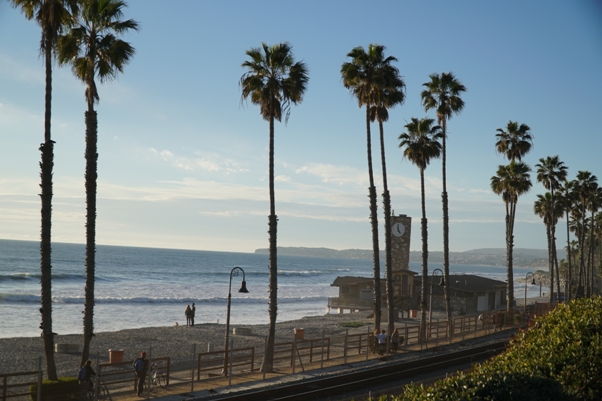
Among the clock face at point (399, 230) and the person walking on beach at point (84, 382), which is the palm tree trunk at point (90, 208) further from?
the clock face at point (399, 230)

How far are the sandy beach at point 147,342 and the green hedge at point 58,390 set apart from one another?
9.37m

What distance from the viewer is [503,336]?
41906 millimetres

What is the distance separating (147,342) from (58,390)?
25.6 metres

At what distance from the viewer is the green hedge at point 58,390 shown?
19.0m

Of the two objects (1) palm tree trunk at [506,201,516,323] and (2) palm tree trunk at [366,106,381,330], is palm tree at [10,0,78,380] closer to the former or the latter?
(2) palm tree trunk at [366,106,381,330]

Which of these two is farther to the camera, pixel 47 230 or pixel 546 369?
pixel 47 230

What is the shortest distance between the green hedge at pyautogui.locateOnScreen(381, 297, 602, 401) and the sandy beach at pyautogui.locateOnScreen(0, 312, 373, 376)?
1930 cm

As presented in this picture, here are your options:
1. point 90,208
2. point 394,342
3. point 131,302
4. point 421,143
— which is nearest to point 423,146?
point 421,143

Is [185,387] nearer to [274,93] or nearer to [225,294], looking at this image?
[274,93]

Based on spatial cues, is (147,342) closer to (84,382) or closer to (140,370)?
(140,370)

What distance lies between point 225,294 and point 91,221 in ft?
277

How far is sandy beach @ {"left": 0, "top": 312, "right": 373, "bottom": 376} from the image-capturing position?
34062 millimetres

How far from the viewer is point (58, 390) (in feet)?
63.9

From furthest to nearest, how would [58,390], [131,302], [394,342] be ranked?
[131,302]
[394,342]
[58,390]
